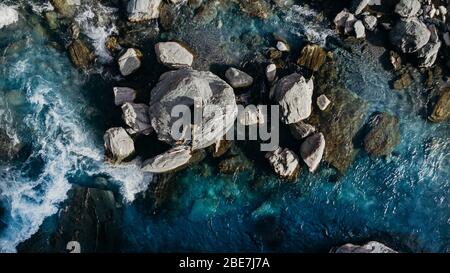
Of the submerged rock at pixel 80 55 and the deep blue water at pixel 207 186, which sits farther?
→ the submerged rock at pixel 80 55

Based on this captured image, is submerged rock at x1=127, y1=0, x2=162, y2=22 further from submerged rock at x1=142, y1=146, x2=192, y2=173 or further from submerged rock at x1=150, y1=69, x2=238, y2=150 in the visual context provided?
submerged rock at x1=142, y1=146, x2=192, y2=173

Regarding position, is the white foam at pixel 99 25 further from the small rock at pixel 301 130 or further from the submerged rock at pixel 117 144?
the small rock at pixel 301 130

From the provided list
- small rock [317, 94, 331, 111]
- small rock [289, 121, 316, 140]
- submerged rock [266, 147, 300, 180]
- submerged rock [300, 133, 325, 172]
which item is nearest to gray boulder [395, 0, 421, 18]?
small rock [317, 94, 331, 111]

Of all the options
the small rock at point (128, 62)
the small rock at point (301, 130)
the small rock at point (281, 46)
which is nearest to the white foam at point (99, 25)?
the small rock at point (128, 62)

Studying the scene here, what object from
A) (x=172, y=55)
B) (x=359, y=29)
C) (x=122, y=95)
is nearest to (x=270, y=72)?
(x=172, y=55)

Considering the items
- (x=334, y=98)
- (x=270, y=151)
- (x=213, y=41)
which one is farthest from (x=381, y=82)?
(x=213, y=41)

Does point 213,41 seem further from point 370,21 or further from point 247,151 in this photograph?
point 370,21

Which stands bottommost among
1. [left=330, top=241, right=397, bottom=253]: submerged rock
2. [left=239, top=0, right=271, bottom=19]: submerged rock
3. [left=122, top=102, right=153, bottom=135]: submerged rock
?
[left=330, top=241, right=397, bottom=253]: submerged rock
